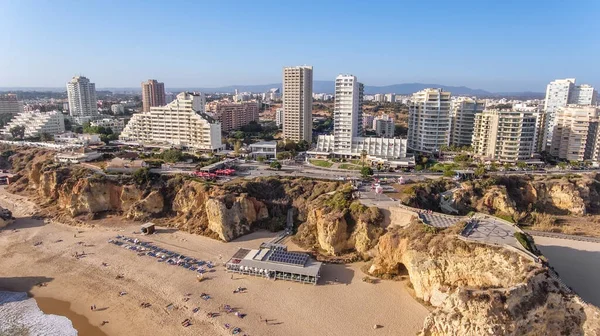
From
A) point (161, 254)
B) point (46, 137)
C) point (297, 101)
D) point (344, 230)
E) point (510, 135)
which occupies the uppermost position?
point (297, 101)

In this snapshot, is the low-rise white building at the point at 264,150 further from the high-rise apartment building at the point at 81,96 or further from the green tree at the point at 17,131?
the high-rise apartment building at the point at 81,96

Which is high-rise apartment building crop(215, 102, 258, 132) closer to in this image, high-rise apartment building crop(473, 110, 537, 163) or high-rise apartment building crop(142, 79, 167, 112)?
high-rise apartment building crop(142, 79, 167, 112)

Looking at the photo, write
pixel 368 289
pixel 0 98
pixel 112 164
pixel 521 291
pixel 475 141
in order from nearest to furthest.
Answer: pixel 521 291 < pixel 368 289 < pixel 112 164 < pixel 475 141 < pixel 0 98

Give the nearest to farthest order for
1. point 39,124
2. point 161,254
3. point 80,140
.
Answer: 1. point 161,254
2. point 80,140
3. point 39,124

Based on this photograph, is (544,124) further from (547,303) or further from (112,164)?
(112,164)

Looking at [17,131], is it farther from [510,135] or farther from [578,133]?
[578,133]

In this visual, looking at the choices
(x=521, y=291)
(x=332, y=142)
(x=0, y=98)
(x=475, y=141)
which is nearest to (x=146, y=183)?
(x=332, y=142)

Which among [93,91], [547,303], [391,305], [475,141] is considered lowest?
[391,305]

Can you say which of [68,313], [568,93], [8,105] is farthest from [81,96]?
[568,93]
